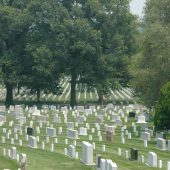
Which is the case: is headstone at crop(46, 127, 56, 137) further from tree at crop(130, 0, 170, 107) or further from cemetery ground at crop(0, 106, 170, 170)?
tree at crop(130, 0, 170, 107)

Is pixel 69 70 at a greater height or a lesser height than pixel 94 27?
lesser

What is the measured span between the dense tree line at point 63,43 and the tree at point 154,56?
1859 cm

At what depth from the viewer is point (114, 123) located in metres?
37.7

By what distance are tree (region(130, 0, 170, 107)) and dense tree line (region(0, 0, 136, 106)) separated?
18589mm

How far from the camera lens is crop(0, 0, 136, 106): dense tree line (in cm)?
5528

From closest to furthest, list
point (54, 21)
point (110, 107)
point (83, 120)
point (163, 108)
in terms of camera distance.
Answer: point (163, 108) → point (83, 120) → point (110, 107) → point (54, 21)

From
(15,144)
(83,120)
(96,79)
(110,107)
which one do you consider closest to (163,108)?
(15,144)

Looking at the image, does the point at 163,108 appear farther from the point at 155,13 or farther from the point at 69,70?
the point at 69,70

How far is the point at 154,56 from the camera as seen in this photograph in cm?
3472

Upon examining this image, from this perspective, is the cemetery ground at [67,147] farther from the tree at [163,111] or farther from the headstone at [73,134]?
the tree at [163,111]

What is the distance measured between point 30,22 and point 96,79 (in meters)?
8.68

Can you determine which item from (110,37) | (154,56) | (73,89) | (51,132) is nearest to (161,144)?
(51,132)

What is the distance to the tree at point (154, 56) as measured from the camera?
33906 millimetres

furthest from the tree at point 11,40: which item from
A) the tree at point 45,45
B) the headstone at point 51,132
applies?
the headstone at point 51,132
